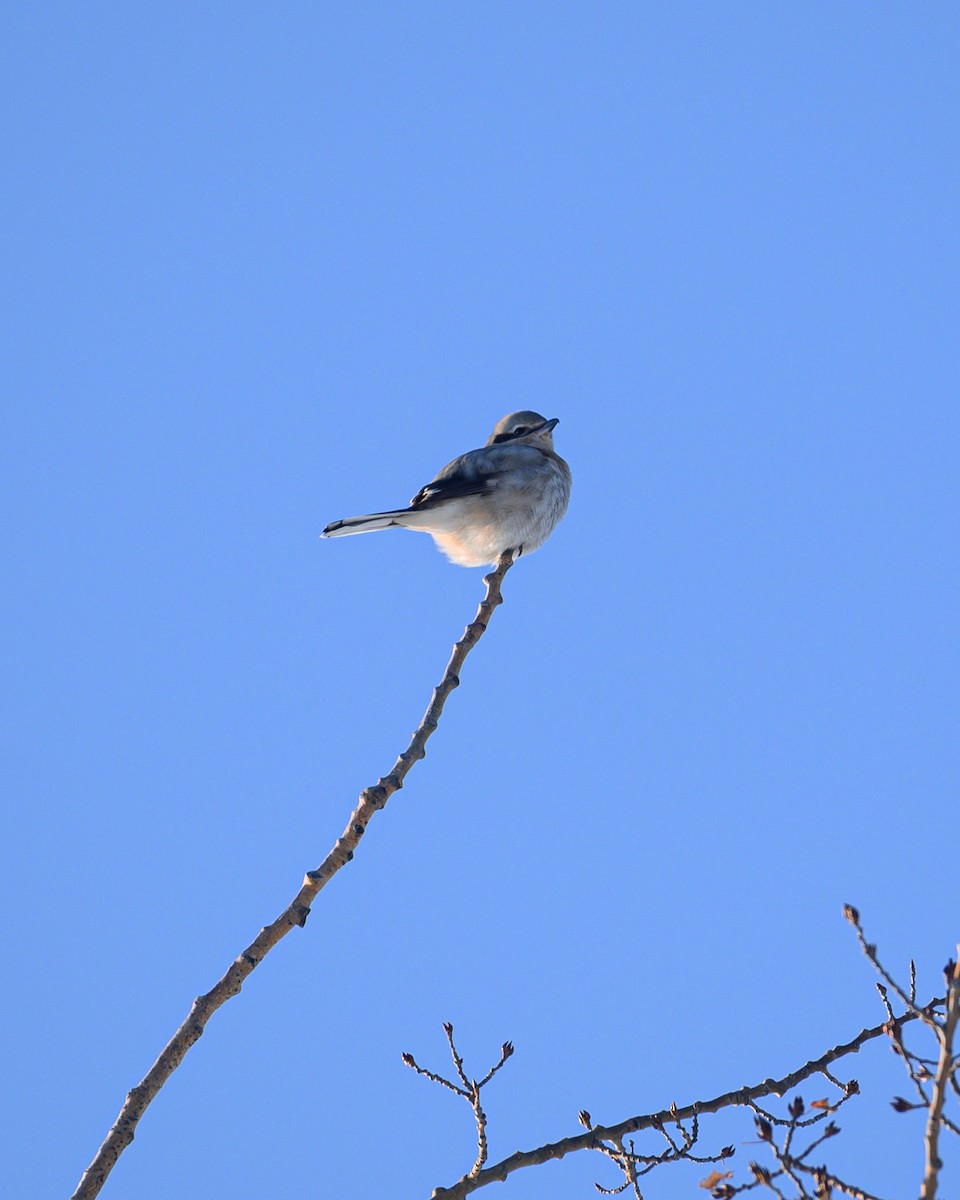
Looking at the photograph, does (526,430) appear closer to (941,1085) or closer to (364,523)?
(364,523)

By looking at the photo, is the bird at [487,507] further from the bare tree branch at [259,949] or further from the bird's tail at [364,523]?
the bare tree branch at [259,949]

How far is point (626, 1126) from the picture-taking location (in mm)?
3535

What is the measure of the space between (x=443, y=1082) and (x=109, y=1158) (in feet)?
3.55

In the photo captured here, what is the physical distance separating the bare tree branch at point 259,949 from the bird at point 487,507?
3.60 m

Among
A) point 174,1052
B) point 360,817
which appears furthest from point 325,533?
point 174,1052

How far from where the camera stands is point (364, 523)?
24.6ft

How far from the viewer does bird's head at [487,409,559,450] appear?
369 inches

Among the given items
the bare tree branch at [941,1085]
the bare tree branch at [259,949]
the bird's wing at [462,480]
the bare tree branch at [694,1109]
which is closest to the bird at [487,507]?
the bird's wing at [462,480]

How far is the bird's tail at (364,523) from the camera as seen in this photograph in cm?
730

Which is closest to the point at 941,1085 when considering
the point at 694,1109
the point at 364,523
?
the point at 694,1109

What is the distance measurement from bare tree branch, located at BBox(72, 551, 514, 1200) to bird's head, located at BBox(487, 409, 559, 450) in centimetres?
507

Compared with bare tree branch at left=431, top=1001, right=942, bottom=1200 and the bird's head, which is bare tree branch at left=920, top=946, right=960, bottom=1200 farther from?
the bird's head

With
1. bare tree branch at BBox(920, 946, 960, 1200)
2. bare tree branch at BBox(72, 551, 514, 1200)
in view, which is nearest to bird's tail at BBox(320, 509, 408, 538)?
bare tree branch at BBox(72, 551, 514, 1200)

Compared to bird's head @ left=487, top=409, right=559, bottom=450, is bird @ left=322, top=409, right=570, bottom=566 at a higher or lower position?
lower
